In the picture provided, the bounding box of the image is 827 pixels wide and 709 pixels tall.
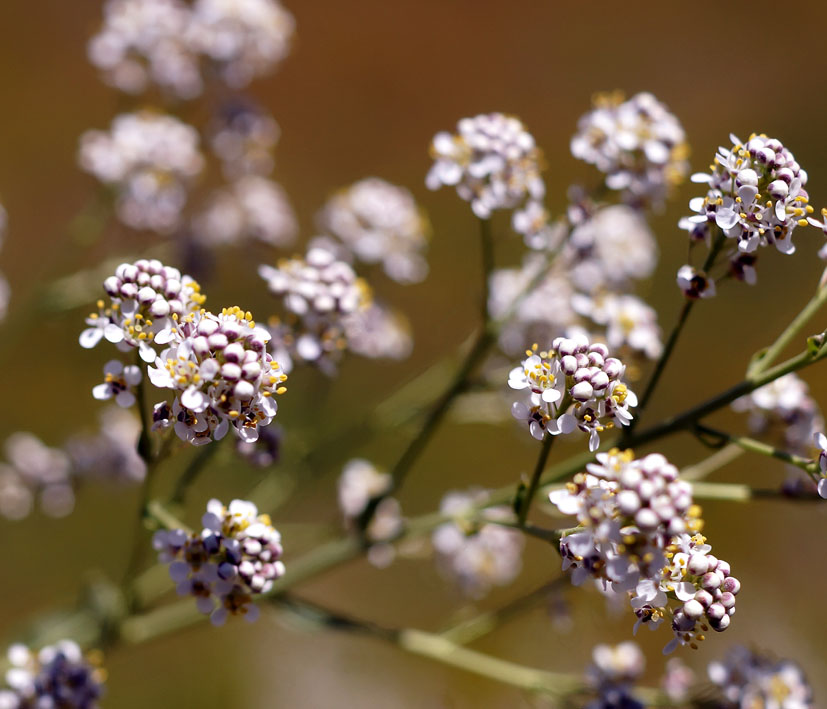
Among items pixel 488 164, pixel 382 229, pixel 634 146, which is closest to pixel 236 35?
pixel 382 229

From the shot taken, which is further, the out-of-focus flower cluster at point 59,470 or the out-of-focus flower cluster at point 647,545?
the out-of-focus flower cluster at point 59,470

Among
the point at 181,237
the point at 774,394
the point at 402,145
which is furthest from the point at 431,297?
the point at 774,394

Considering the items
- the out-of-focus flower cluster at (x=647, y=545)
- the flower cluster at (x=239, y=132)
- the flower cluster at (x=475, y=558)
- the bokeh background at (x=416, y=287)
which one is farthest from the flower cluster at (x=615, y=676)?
the flower cluster at (x=239, y=132)

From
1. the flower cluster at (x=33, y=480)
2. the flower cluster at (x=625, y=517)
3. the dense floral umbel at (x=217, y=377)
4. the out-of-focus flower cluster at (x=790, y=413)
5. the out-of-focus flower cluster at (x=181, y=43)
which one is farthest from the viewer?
the out-of-focus flower cluster at (x=181, y=43)

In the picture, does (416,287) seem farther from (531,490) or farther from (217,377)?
(217,377)

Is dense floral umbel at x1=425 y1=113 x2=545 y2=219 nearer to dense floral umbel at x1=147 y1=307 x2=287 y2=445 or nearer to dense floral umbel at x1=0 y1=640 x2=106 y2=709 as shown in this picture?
dense floral umbel at x1=147 y1=307 x2=287 y2=445

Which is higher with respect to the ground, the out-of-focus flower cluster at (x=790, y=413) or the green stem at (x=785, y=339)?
the green stem at (x=785, y=339)

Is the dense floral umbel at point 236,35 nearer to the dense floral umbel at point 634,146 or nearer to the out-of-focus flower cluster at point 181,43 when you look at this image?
the out-of-focus flower cluster at point 181,43
